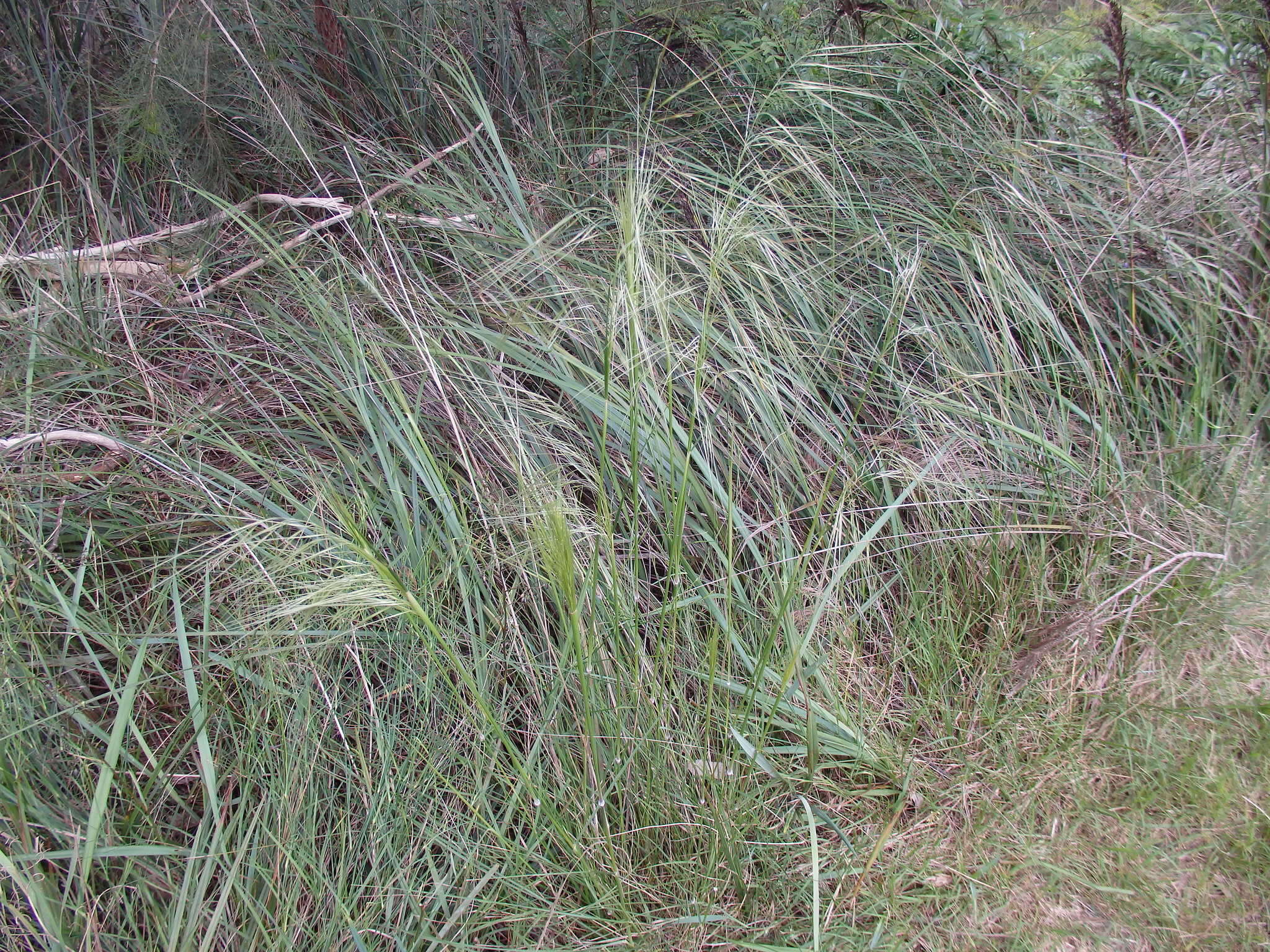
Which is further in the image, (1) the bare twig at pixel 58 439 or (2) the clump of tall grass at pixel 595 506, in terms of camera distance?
(1) the bare twig at pixel 58 439

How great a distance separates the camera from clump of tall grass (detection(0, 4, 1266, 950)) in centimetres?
147

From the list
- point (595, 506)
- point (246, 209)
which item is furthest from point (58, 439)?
point (595, 506)

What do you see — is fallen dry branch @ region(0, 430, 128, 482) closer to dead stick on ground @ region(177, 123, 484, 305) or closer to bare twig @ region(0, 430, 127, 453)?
bare twig @ region(0, 430, 127, 453)

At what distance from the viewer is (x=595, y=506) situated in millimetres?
1973

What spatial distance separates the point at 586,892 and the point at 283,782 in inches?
21.2

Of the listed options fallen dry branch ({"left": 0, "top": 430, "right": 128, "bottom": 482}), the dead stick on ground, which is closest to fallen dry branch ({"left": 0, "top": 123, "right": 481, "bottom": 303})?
the dead stick on ground

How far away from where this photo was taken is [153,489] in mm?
1784

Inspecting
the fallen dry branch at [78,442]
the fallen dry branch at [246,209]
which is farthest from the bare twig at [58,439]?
the fallen dry branch at [246,209]

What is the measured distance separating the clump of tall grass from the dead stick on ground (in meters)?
0.05

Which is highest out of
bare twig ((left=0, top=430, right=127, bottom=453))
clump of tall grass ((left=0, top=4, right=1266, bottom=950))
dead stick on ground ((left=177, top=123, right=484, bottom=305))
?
dead stick on ground ((left=177, top=123, right=484, bottom=305))

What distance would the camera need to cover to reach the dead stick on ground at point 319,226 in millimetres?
2227

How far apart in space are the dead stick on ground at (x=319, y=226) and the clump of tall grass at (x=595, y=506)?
5 cm

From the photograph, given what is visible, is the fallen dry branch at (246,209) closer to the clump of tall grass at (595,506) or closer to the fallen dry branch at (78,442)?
the clump of tall grass at (595,506)

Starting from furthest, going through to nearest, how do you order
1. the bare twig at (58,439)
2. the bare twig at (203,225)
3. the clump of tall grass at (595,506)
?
the bare twig at (203,225) → the bare twig at (58,439) → the clump of tall grass at (595,506)
